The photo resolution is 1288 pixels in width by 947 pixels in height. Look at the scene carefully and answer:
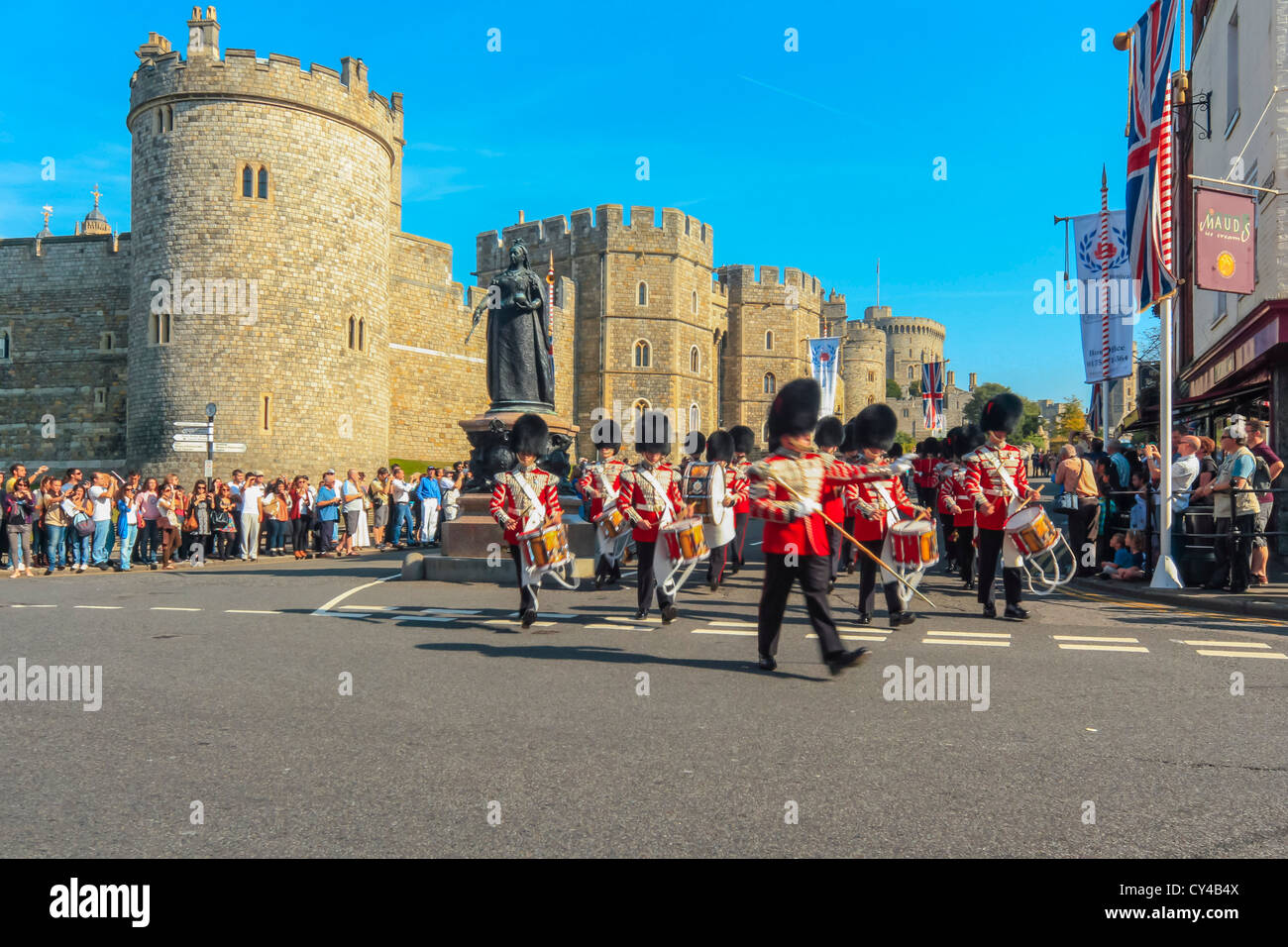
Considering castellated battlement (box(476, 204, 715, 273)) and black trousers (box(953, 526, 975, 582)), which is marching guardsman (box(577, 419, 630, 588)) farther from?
castellated battlement (box(476, 204, 715, 273))

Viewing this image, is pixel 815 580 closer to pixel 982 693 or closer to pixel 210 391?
pixel 982 693

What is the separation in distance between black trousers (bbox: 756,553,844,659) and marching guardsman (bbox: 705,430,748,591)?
3.47 meters

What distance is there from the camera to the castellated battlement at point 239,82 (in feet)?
110

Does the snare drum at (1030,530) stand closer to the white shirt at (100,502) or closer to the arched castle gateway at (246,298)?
the white shirt at (100,502)

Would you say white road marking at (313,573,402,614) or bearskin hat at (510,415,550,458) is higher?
bearskin hat at (510,415,550,458)

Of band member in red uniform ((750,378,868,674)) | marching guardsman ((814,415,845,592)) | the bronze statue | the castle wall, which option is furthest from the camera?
the castle wall

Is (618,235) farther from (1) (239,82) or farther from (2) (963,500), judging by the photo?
(2) (963,500)

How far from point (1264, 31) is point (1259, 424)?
819cm

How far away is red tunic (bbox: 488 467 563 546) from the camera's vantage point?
9.29 metres

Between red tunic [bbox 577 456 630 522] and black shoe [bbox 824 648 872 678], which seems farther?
red tunic [bbox 577 456 630 522]

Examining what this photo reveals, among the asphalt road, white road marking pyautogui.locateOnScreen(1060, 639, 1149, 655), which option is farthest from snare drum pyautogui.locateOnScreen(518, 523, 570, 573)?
white road marking pyautogui.locateOnScreen(1060, 639, 1149, 655)

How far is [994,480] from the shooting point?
384 inches

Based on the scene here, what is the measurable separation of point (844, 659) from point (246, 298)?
104 feet

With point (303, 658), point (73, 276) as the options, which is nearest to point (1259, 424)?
point (303, 658)
